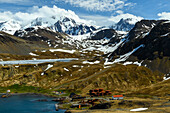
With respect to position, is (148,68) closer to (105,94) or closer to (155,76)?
(155,76)

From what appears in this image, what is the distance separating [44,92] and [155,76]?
108465mm

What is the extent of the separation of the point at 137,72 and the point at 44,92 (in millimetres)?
94171

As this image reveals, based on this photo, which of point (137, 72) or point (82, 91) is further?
point (137, 72)

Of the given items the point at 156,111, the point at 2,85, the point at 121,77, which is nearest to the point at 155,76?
the point at 121,77

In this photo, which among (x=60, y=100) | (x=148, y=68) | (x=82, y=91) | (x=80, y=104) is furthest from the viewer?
(x=148, y=68)

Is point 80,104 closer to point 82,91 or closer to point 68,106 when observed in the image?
point 68,106

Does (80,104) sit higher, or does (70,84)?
(70,84)

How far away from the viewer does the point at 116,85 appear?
175375 millimetres

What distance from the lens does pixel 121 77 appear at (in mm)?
183000

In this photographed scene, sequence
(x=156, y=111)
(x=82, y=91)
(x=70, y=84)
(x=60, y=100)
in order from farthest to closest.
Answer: (x=70, y=84)
(x=82, y=91)
(x=60, y=100)
(x=156, y=111)

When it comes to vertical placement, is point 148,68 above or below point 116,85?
above

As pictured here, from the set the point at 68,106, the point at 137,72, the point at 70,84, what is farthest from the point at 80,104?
the point at 137,72

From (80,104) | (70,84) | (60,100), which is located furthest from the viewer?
(70,84)

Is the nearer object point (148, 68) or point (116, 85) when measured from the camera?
point (116, 85)
